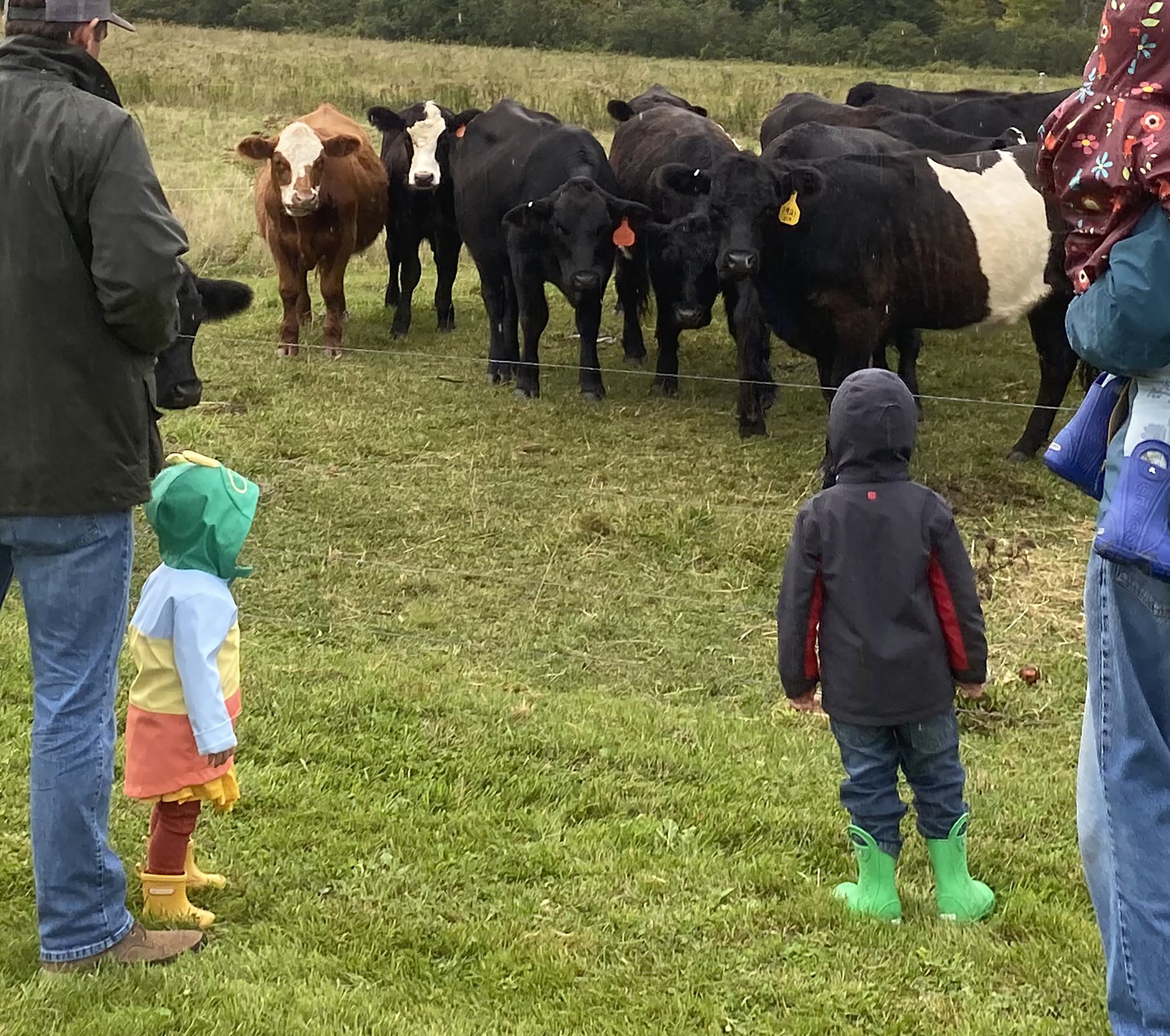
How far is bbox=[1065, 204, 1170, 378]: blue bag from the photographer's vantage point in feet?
7.37

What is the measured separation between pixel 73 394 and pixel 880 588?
6.14 ft

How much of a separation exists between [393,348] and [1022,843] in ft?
27.8

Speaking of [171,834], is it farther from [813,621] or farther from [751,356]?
[751,356]

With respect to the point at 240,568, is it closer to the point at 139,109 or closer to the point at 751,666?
the point at 751,666

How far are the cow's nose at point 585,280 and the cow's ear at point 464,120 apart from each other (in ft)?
8.69

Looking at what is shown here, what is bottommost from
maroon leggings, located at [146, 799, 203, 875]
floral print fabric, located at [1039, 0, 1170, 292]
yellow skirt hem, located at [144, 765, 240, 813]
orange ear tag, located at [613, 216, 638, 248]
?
maroon leggings, located at [146, 799, 203, 875]

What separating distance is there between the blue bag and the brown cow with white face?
873cm

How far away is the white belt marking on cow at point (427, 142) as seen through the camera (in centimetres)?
1182

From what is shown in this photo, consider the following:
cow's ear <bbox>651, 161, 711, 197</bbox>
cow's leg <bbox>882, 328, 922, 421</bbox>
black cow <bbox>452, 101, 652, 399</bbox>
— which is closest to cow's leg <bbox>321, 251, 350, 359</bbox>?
black cow <bbox>452, 101, 652, 399</bbox>

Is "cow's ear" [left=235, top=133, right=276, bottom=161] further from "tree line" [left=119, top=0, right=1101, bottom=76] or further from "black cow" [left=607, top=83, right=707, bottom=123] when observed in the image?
"tree line" [left=119, top=0, right=1101, bottom=76]

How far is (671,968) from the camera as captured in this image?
10.6 ft

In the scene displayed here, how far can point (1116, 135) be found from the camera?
230cm

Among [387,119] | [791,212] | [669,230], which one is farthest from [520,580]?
[387,119]

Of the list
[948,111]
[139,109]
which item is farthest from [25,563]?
[139,109]
